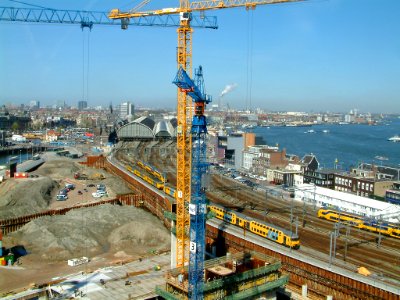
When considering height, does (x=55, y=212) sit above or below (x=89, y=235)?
above

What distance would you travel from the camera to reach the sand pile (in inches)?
677

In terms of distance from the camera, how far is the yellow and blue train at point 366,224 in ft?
52.6

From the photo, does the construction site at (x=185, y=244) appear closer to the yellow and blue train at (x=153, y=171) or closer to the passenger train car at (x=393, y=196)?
the yellow and blue train at (x=153, y=171)

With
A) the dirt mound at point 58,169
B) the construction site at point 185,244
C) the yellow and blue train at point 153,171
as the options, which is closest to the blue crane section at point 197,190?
the construction site at point 185,244

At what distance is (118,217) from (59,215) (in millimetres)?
2722

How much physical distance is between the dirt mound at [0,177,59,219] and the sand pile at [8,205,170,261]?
2.80 m

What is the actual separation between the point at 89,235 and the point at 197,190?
899 cm

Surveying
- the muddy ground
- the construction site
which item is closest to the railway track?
the construction site

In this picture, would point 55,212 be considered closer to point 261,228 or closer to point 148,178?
point 148,178

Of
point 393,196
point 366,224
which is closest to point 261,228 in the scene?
point 366,224

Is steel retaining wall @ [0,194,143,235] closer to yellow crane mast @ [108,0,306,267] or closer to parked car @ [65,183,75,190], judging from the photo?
parked car @ [65,183,75,190]

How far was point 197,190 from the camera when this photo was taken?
36.3ft

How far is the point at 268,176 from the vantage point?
32.5m

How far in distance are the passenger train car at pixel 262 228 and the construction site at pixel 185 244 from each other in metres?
0.04
